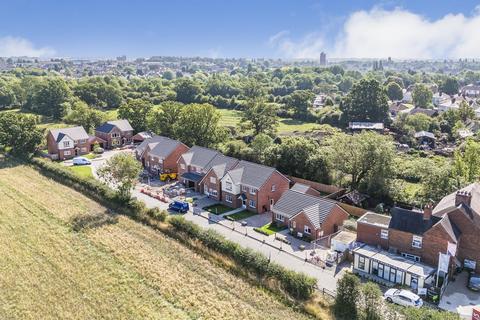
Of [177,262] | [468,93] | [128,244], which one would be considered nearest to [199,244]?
[177,262]

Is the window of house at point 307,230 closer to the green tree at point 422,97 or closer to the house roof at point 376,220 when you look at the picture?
the house roof at point 376,220

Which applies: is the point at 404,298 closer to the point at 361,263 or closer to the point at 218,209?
the point at 361,263

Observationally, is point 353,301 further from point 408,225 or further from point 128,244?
point 128,244

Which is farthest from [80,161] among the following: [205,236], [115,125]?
[205,236]

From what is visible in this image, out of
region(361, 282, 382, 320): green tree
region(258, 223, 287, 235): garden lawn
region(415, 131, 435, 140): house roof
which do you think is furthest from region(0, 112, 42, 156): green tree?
region(415, 131, 435, 140): house roof

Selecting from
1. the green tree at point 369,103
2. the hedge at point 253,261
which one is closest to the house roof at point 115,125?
the hedge at point 253,261

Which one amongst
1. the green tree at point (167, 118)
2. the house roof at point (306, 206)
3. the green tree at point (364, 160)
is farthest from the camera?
the green tree at point (167, 118)

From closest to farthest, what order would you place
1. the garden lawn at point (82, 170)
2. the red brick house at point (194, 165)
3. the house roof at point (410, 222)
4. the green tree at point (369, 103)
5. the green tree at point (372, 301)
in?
the green tree at point (372, 301) → the house roof at point (410, 222) → the red brick house at point (194, 165) → the garden lawn at point (82, 170) → the green tree at point (369, 103)
